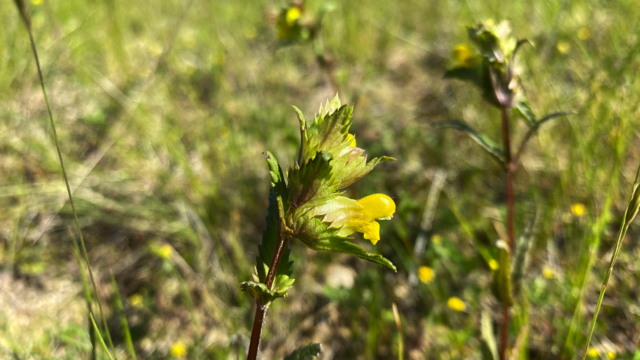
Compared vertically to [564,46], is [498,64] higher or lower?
higher

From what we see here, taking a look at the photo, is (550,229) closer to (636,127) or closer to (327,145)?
(636,127)

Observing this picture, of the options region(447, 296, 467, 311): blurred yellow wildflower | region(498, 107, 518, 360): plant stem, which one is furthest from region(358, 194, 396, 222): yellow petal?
region(447, 296, 467, 311): blurred yellow wildflower

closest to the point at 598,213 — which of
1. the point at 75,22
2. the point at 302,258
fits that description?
the point at 302,258

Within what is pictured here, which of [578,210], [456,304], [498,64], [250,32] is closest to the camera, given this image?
[498,64]

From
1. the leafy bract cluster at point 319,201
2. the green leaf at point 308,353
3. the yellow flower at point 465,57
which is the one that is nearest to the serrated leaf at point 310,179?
the leafy bract cluster at point 319,201

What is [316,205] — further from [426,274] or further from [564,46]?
[564,46]

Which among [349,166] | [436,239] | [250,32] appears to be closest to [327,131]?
[349,166]

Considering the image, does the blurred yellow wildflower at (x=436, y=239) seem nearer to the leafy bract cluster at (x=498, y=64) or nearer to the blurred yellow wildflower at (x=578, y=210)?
the blurred yellow wildflower at (x=578, y=210)

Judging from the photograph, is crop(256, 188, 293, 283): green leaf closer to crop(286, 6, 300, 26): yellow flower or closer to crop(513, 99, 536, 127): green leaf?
crop(513, 99, 536, 127): green leaf
